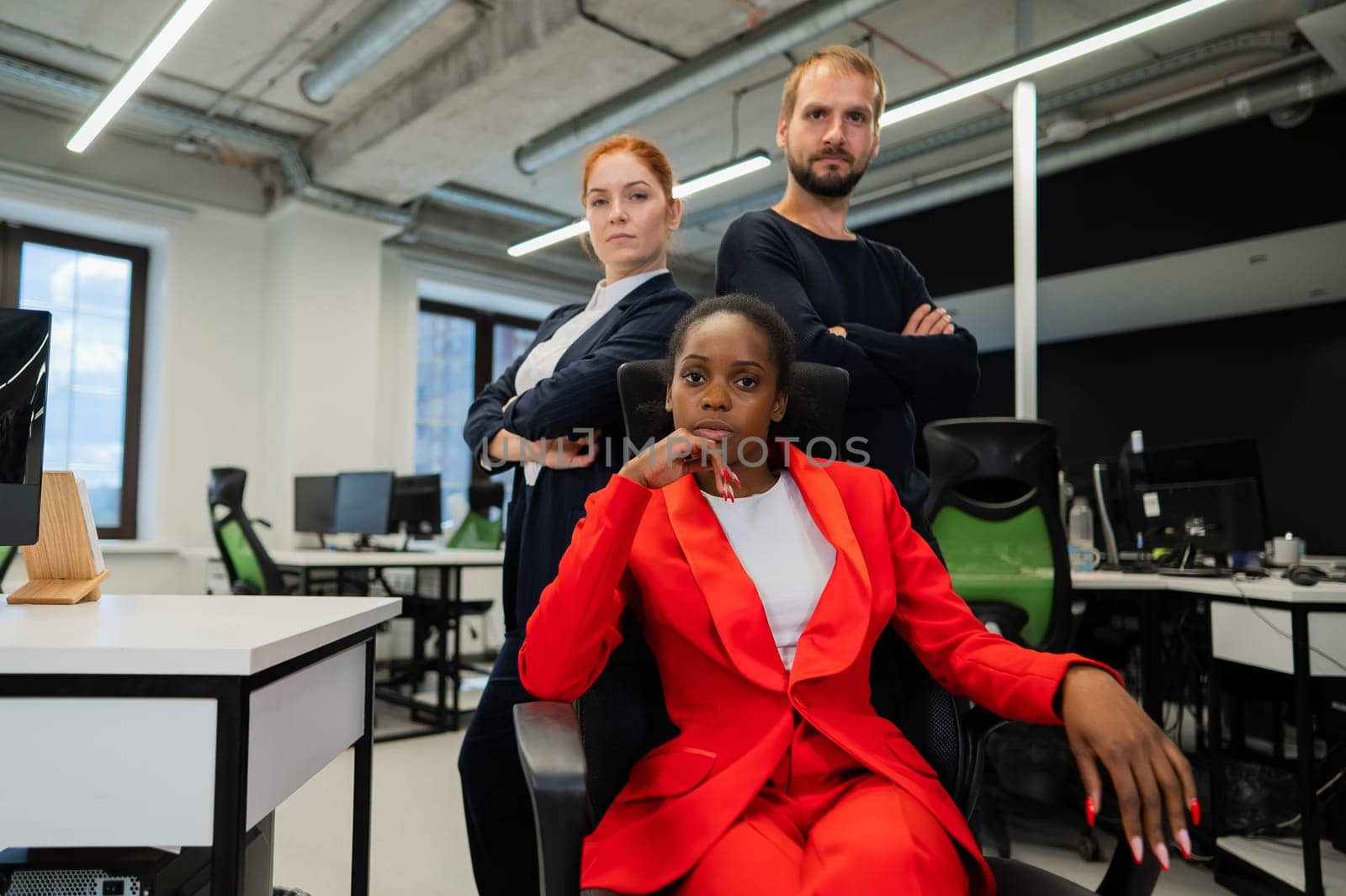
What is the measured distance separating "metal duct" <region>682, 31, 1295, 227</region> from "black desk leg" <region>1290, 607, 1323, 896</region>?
2.50m

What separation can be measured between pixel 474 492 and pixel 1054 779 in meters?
3.62

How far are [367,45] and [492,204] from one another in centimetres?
252

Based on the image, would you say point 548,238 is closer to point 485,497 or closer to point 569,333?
point 485,497

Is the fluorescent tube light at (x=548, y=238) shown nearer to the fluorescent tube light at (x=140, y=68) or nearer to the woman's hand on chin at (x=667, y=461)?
the fluorescent tube light at (x=140, y=68)

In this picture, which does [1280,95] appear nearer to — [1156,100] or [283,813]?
[1156,100]

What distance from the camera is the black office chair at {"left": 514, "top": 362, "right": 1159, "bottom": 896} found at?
0.91 m

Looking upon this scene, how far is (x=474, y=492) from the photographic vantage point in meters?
5.55

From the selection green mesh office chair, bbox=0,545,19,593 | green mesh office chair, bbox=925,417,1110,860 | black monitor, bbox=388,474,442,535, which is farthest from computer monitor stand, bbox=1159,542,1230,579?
green mesh office chair, bbox=0,545,19,593

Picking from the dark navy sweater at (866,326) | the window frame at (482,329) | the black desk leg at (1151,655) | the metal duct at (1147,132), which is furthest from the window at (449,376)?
the dark navy sweater at (866,326)

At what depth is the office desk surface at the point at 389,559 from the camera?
4.43 metres

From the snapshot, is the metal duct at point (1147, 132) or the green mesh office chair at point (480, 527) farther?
the green mesh office chair at point (480, 527)

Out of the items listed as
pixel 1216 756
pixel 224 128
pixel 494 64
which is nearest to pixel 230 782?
pixel 1216 756

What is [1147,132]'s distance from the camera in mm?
5641

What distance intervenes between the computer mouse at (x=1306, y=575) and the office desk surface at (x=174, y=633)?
8.05 feet
